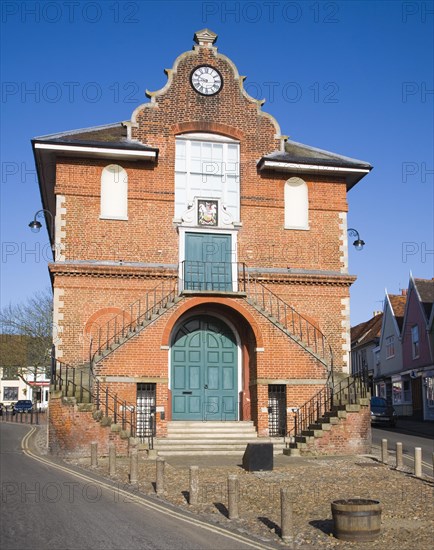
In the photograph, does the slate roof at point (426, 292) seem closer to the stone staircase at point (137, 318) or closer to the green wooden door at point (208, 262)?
the green wooden door at point (208, 262)

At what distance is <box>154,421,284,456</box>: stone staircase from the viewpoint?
21297mm

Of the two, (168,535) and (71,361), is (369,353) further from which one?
(168,535)

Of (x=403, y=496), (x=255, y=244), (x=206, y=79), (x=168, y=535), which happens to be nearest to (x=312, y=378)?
(x=255, y=244)

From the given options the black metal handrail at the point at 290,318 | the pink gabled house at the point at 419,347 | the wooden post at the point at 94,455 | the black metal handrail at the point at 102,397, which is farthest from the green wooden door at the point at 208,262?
the pink gabled house at the point at 419,347

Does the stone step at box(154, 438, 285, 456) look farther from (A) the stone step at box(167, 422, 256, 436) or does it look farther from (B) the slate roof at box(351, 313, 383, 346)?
(B) the slate roof at box(351, 313, 383, 346)

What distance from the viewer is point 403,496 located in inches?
568

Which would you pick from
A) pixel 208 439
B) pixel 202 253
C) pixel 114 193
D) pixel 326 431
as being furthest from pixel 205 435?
pixel 114 193

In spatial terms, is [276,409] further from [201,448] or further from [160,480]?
[160,480]

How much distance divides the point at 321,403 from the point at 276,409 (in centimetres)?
151

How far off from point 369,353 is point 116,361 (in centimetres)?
4319

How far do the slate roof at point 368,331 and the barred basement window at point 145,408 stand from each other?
39751mm

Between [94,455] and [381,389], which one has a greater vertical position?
[381,389]

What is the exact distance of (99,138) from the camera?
25453 millimetres

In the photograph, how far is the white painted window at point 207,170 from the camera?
84.7 ft
